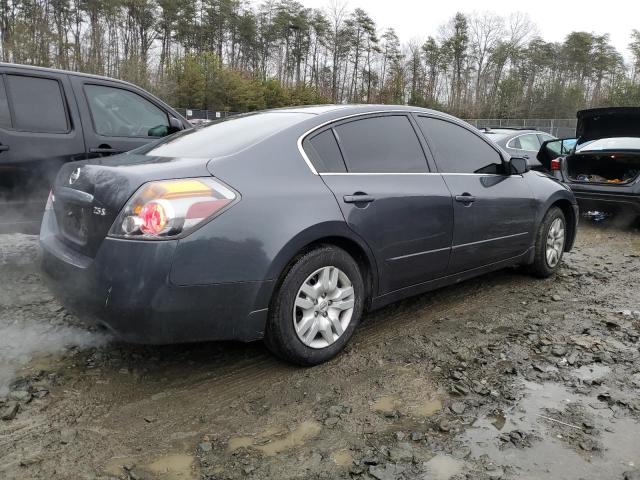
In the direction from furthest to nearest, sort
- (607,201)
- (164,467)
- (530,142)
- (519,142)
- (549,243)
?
1. (530,142)
2. (519,142)
3. (607,201)
4. (549,243)
5. (164,467)

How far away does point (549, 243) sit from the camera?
15.6 feet

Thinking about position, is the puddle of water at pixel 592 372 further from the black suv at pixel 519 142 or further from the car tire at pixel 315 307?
the black suv at pixel 519 142

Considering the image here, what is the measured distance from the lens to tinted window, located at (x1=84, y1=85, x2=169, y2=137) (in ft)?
15.5

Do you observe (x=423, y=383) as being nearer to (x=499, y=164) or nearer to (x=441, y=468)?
(x=441, y=468)

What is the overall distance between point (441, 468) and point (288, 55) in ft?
203

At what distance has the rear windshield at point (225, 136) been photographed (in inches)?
115

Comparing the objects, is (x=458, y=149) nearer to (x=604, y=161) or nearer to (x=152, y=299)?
(x=152, y=299)

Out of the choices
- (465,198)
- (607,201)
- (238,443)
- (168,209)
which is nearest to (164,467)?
(238,443)

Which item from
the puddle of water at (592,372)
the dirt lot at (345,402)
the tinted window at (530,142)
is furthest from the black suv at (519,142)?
the puddle of water at (592,372)

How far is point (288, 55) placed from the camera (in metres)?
59.8

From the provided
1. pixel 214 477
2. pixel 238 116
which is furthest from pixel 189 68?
pixel 214 477

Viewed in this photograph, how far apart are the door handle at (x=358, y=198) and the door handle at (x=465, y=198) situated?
87cm

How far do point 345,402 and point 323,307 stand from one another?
1.78 feet

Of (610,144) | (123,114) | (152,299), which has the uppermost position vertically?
(610,144)
